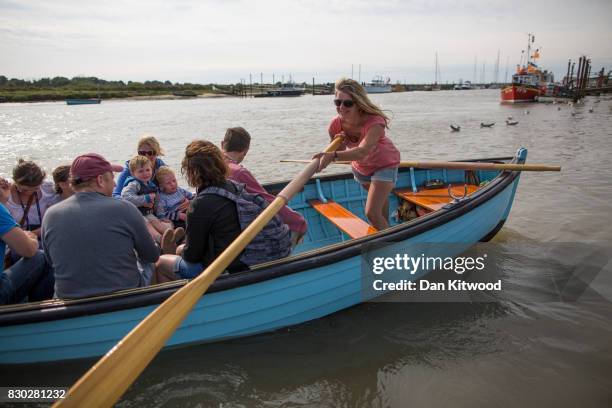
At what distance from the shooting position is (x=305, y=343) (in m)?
3.86

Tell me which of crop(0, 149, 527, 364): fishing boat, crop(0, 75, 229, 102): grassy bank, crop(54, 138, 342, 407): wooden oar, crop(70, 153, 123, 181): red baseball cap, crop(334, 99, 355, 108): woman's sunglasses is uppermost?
crop(0, 75, 229, 102): grassy bank

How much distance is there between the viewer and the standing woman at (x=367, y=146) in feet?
12.9

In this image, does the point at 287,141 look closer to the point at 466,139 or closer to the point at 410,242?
the point at 466,139

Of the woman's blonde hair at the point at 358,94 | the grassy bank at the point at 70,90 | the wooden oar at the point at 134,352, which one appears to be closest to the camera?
the wooden oar at the point at 134,352

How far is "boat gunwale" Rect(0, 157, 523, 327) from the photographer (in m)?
2.90

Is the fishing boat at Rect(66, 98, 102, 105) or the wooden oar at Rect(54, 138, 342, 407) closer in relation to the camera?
the wooden oar at Rect(54, 138, 342, 407)

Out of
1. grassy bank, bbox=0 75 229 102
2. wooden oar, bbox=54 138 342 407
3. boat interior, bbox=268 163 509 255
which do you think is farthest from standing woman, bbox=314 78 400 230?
grassy bank, bbox=0 75 229 102

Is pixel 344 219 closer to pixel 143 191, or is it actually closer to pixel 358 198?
pixel 358 198

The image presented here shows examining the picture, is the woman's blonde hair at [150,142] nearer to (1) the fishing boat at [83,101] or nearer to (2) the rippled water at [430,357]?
(2) the rippled water at [430,357]

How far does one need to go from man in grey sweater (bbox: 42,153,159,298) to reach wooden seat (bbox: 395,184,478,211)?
153 inches

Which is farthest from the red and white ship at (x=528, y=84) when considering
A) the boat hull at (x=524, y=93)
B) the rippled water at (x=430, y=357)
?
the rippled water at (x=430, y=357)

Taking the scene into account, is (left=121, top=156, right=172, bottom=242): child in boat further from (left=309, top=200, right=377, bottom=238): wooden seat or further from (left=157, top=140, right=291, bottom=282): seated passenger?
(left=309, top=200, right=377, bottom=238): wooden seat

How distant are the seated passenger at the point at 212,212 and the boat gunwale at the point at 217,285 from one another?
0.56 feet

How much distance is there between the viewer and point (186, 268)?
3.30 m
